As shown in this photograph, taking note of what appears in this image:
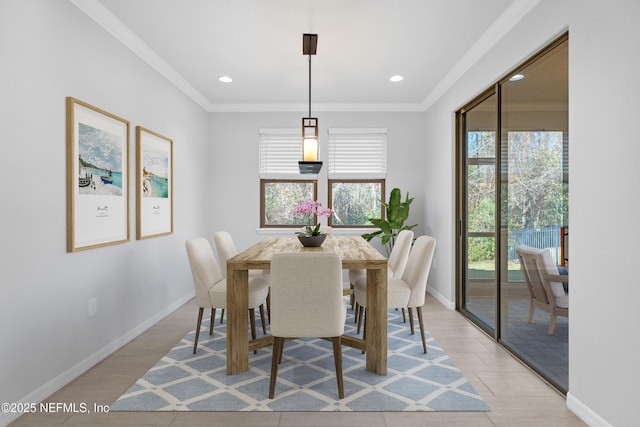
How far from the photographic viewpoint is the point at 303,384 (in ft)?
8.32

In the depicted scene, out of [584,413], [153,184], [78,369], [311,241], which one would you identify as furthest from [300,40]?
[584,413]

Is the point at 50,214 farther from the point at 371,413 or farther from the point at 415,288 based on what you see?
the point at 415,288

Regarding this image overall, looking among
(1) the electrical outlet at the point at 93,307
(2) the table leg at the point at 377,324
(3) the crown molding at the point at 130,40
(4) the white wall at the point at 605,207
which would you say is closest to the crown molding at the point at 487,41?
(4) the white wall at the point at 605,207

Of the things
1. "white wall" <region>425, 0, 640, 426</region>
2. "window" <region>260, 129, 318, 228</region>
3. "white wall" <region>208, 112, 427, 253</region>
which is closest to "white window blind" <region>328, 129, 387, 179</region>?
"white wall" <region>208, 112, 427, 253</region>

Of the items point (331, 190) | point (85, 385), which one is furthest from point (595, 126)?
point (331, 190)

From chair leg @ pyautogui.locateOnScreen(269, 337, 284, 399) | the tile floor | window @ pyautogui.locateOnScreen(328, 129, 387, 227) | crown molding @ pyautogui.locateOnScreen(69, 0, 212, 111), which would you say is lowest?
the tile floor

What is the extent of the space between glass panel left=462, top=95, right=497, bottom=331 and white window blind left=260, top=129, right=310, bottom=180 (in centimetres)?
239

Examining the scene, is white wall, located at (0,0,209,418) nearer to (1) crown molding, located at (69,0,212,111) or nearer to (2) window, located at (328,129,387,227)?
(1) crown molding, located at (69,0,212,111)

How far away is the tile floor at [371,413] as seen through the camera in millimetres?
2104

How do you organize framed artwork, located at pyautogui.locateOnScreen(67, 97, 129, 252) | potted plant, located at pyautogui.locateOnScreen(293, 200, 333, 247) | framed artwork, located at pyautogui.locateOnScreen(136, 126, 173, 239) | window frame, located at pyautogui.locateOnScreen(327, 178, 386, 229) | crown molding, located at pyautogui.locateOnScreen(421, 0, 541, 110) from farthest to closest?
1. window frame, located at pyautogui.locateOnScreen(327, 178, 386, 229)
2. framed artwork, located at pyautogui.locateOnScreen(136, 126, 173, 239)
3. potted plant, located at pyautogui.locateOnScreen(293, 200, 333, 247)
4. crown molding, located at pyautogui.locateOnScreen(421, 0, 541, 110)
5. framed artwork, located at pyautogui.locateOnScreen(67, 97, 129, 252)

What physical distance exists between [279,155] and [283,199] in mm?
646

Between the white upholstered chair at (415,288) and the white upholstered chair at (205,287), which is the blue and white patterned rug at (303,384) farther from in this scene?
the white upholstered chair at (415,288)

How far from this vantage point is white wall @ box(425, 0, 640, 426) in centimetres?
182

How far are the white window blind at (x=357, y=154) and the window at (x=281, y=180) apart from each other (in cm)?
44
